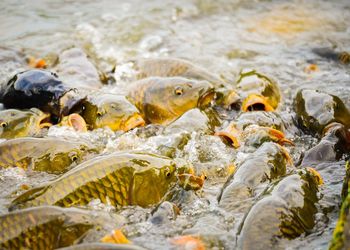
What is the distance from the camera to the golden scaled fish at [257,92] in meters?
4.40

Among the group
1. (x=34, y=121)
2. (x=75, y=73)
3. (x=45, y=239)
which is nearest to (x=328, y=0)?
(x=75, y=73)

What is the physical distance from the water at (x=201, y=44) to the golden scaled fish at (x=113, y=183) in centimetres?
14

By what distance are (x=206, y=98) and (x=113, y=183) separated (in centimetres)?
181

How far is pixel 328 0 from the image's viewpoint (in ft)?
27.3

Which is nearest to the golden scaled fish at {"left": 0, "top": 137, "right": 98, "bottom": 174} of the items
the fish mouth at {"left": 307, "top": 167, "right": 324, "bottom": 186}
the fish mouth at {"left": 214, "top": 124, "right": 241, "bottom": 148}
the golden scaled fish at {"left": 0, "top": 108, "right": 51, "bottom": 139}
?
the golden scaled fish at {"left": 0, "top": 108, "right": 51, "bottom": 139}

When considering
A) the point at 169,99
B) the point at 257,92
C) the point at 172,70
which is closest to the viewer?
the point at 169,99

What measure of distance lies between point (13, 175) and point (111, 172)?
889mm

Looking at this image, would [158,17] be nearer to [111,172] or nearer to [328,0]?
[328,0]

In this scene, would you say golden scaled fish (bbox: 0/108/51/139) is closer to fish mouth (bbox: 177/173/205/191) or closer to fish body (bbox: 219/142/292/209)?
fish mouth (bbox: 177/173/205/191)

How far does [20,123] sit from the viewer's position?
399 centimetres

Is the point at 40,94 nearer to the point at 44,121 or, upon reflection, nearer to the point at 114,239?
the point at 44,121

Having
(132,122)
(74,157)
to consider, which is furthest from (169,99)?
(74,157)

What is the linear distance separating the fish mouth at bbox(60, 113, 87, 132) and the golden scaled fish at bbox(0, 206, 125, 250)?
152 cm

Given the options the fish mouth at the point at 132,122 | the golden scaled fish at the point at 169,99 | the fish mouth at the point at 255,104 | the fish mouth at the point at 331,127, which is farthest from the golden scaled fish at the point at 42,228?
the fish mouth at the point at 255,104
